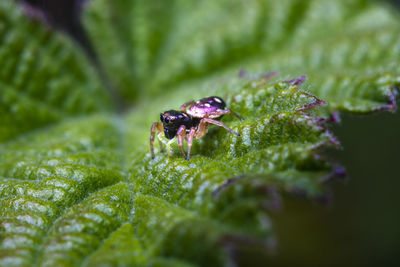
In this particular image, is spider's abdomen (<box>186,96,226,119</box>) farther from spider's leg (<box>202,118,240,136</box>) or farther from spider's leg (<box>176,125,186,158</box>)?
spider's leg (<box>176,125,186,158</box>)

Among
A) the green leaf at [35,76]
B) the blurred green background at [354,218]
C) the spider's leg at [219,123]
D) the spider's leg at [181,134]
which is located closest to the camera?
the spider's leg at [219,123]

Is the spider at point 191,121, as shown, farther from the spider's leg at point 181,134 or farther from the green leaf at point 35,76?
the green leaf at point 35,76

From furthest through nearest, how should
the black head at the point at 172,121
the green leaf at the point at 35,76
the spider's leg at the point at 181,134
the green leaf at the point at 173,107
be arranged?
the green leaf at the point at 35,76 < the black head at the point at 172,121 < the spider's leg at the point at 181,134 < the green leaf at the point at 173,107

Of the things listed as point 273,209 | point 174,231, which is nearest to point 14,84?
point 174,231

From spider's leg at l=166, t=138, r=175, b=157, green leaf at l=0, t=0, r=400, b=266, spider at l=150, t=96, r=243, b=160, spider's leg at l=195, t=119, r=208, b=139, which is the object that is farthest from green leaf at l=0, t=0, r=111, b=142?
spider's leg at l=195, t=119, r=208, b=139

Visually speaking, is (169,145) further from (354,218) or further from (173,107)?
(354,218)

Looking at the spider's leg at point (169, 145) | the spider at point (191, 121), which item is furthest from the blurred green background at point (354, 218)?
the spider's leg at point (169, 145)

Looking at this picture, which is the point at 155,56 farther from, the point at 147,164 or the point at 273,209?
the point at 273,209
